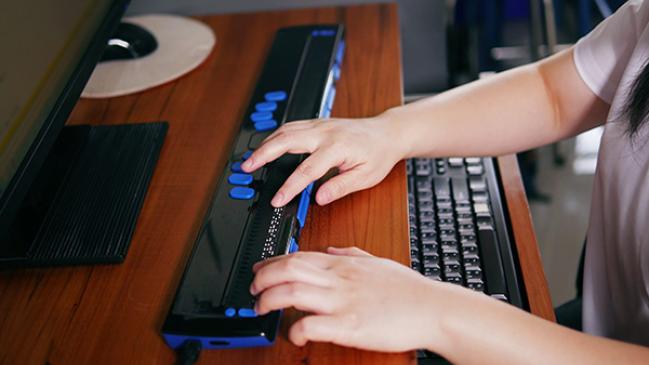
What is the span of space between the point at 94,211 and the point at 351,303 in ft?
1.06

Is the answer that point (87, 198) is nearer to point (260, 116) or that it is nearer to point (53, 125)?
point (53, 125)

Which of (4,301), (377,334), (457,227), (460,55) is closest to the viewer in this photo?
(377,334)

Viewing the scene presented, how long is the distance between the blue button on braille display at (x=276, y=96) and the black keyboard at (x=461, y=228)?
0.18 meters

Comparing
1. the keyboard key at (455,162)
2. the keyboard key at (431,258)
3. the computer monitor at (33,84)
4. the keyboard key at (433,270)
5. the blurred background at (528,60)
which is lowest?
the blurred background at (528,60)

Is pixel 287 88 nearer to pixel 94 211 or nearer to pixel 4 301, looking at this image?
pixel 94 211

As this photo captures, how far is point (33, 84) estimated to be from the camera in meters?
0.67

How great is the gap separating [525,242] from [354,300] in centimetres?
29

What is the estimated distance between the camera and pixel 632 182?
673 millimetres

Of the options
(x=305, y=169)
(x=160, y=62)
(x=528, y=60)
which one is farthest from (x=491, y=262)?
(x=528, y=60)

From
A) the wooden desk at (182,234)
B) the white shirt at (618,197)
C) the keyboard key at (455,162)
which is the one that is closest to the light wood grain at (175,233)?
the wooden desk at (182,234)

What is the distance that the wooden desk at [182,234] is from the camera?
571mm

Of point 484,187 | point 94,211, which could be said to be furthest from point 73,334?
point 484,187

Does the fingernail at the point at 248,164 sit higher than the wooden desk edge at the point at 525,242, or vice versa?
the fingernail at the point at 248,164

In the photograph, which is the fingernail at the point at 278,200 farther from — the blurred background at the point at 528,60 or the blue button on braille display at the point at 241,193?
the blurred background at the point at 528,60
